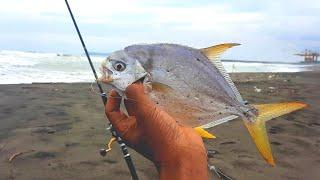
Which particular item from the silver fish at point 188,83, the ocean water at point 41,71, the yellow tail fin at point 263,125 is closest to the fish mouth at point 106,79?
the silver fish at point 188,83

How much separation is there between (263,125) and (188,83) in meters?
0.46

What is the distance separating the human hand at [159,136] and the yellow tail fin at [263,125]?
54 cm

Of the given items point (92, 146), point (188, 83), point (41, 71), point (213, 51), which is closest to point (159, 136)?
point (188, 83)

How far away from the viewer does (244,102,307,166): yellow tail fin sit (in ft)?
7.76

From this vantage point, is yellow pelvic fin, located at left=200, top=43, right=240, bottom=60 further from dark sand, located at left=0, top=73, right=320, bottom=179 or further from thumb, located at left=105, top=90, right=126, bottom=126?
dark sand, located at left=0, top=73, right=320, bottom=179

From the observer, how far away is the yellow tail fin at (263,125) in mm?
2365

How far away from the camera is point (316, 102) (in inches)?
435

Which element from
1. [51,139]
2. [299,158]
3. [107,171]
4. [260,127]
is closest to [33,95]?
[51,139]

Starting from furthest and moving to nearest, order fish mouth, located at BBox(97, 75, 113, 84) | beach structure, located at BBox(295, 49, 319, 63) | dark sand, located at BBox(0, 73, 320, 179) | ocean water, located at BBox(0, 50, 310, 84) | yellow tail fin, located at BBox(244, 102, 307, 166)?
beach structure, located at BBox(295, 49, 319, 63), ocean water, located at BBox(0, 50, 310, 84), dark sand, located at BBox(0, 73, 320, 179), yellow tail fin, located at BBox(244, 102, 307, 166), fish mouth, located at BBox(97, 75, 113, 84)

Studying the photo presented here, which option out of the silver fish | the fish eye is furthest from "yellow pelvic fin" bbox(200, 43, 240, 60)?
the fish eye

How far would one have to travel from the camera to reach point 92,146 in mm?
5938

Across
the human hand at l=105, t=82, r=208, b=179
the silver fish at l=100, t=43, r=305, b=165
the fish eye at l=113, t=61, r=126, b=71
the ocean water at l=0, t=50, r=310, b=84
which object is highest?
the fish eye at l=113, t=61, r=126, b=71

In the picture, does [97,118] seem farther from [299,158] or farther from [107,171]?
[299,158]

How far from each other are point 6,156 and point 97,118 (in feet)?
8.40
